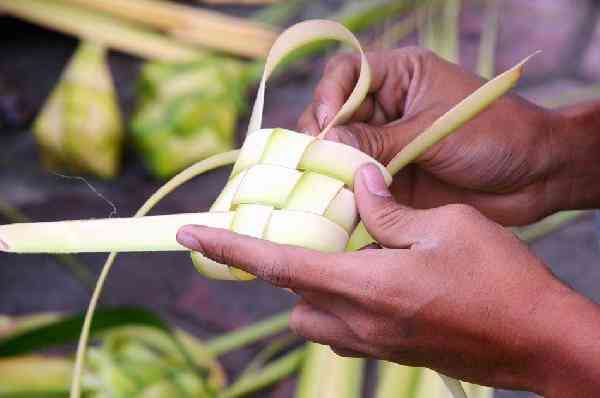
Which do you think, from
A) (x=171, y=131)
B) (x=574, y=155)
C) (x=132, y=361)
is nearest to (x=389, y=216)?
(x=574, y=155)

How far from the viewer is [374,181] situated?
658mm

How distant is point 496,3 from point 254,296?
0.89 m

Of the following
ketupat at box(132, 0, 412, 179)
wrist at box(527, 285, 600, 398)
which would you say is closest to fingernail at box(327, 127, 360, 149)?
wrist at box(527, 285, 600, 398)

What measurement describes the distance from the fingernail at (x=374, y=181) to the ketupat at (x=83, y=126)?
3.64 feet

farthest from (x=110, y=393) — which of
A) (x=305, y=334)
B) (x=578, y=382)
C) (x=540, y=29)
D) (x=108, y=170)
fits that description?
(x=540, y=29)

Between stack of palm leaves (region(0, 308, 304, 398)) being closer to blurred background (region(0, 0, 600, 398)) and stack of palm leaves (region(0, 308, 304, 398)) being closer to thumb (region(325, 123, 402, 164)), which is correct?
blurred background (region(0, 0, 600, 398))

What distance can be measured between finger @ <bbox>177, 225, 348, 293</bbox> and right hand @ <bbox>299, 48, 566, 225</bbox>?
26 cm

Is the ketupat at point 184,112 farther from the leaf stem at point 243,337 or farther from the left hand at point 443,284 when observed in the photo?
the left hand at point 443,284

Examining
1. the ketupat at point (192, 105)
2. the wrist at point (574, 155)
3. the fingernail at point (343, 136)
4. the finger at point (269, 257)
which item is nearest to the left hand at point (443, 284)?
the finger at point (269, 257)

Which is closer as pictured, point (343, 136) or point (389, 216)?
point (389, 216)

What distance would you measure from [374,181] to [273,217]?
90 millimetres

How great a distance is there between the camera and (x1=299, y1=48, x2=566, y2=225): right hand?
887 millimetres

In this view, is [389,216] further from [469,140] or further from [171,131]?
[171,131]

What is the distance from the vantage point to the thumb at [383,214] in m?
0.63
